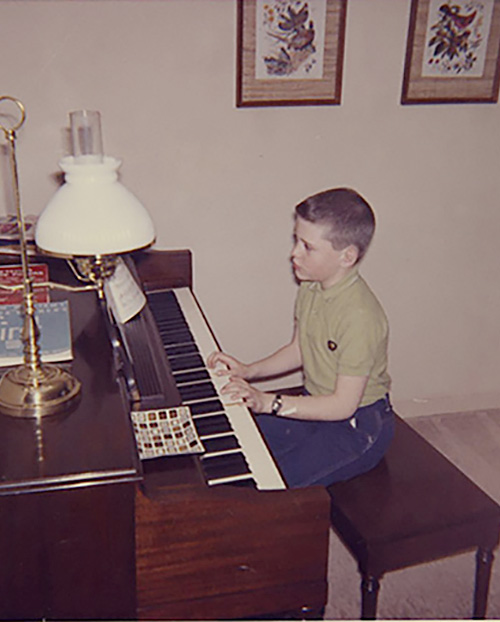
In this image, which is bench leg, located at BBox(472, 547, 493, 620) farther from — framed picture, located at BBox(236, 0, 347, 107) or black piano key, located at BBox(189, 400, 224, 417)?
framed picture, located at BBox(236, 0, 347, 107)

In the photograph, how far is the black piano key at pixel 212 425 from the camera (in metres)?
1.67

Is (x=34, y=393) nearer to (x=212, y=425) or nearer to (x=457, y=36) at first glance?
(x=212, y=425)

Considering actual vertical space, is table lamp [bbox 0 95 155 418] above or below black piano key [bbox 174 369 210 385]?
above

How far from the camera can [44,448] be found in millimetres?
1253

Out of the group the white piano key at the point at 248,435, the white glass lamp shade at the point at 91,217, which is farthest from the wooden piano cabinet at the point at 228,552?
the white glass lamp shade at the point at 91,217

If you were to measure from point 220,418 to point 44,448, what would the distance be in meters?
0.57

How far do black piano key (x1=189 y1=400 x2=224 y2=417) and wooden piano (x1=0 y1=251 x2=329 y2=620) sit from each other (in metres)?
0.29

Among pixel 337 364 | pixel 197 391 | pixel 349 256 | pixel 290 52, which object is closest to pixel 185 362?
pixel 197 391

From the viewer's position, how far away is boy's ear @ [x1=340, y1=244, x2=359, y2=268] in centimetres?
199

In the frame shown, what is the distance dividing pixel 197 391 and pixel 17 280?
593 millimetres

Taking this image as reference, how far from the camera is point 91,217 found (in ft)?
3.99

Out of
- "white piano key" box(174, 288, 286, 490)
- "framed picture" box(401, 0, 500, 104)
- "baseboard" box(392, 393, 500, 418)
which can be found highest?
"framed picture" box(401, 0, 500, 104)

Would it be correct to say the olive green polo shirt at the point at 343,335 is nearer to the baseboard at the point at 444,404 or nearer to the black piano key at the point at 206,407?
the black piano key at the point at 206,407

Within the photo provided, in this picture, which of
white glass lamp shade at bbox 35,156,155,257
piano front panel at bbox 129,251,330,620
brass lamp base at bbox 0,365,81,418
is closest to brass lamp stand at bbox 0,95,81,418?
brass lamp base at bbox 0,365,81,418
